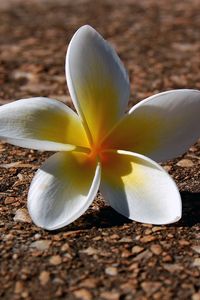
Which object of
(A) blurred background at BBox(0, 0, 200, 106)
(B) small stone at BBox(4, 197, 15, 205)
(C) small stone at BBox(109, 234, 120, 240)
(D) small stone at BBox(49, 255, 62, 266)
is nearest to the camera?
(D) small stone at BBox(49, 255, 62, 266)

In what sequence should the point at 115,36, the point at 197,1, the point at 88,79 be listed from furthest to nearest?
the point at 197,1 → the point at 115,36 → the point at 88,79

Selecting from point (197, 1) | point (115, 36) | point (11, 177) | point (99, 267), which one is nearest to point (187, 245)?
point (99, 267)

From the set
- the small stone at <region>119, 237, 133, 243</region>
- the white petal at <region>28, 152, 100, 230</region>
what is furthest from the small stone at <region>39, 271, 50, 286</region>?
the small stone at <region>119, 237, 133, 243</region>

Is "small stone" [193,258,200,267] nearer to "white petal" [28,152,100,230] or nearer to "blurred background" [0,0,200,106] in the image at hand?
"white petal" [28,152,100,230]

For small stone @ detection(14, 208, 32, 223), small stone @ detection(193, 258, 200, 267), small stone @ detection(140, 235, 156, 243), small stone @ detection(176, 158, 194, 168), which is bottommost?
small stone @ detection(176, 158, 194, 168)

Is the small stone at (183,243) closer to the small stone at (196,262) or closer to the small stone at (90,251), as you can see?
the small stone at (196,262)

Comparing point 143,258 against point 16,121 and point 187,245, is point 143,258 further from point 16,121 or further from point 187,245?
point 16,121

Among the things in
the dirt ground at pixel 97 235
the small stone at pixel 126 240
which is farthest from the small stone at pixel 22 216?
the small stone at pixel 126 240
